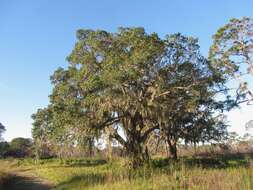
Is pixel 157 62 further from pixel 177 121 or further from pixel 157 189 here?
pixel 157 189

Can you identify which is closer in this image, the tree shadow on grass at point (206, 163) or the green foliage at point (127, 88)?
the tree shadow on grass at point (206, 163)

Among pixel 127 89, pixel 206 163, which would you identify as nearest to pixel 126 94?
pixel 127 89

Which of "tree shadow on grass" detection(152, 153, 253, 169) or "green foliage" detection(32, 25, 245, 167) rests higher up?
"green foliage" detection(32, 25, 245, 167)

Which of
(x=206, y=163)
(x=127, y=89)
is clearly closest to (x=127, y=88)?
(x=127, y=89)

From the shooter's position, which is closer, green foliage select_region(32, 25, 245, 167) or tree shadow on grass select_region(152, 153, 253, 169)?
tree shadow on grass select_region(152, 153, 253, 169)

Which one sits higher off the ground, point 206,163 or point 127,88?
point 127,88

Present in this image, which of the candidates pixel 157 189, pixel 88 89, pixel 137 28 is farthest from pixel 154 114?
pixel 157 189

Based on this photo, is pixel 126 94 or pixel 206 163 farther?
pixel 206 163

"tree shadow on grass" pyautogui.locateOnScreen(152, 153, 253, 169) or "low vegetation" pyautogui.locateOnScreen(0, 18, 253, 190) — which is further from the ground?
"low vegetation" pyautogui.locateOnScreen(0, 18, 253, 190)

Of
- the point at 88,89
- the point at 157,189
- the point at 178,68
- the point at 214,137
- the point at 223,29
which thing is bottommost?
the point at 157,189

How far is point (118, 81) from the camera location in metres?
13.8

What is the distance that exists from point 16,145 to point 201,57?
47.7 metres

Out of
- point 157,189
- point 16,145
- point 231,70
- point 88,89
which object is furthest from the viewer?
point 16,145

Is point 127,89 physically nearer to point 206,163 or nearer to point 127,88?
point 127,88
